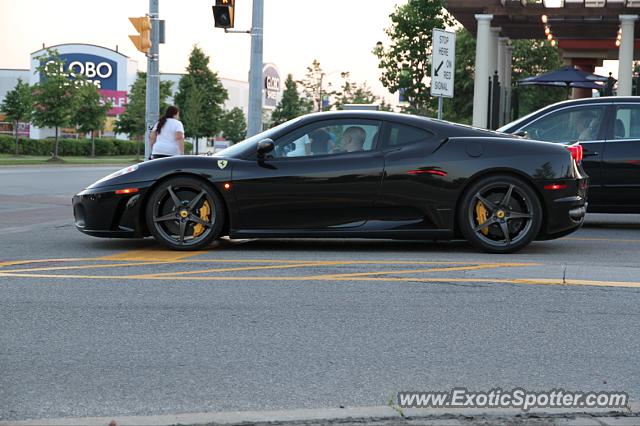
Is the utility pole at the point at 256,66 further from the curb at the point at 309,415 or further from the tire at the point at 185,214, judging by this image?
the curb at the point at 309,415

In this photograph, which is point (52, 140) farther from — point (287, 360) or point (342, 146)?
point (287, 360)

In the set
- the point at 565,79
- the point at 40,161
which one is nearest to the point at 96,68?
the point at 40,161

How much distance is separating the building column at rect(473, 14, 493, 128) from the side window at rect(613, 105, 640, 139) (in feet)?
51.0

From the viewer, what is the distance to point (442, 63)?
57.2ft

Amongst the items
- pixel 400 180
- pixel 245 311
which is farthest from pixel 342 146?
pixel 245 311

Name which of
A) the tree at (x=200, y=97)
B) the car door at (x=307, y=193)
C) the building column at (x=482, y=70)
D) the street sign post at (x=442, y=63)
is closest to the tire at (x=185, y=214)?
the car door at (x=307, y=193)

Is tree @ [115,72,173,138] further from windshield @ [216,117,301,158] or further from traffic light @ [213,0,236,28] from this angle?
windshield @ [216,117,301,158]

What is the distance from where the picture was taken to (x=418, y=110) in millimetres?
53094

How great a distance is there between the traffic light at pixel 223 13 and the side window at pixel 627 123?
25.8 ft

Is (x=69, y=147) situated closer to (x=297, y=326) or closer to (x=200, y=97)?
(x=200, y=97)

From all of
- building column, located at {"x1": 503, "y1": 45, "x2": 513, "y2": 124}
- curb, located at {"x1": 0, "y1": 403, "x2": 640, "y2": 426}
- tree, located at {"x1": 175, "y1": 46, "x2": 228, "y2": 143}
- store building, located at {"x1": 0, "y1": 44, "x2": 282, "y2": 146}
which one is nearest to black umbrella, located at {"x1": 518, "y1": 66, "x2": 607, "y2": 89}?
building column, located at {"x1": 503, "y1": 45, "x2": 513, "y2": 124}

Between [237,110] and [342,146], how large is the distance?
331 ft

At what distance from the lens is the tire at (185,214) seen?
944 centimetres

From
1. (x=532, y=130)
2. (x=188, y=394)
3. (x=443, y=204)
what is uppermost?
(x=532, y=130)
